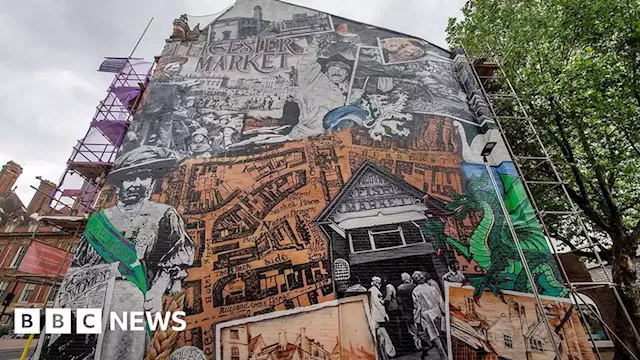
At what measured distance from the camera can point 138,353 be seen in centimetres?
611

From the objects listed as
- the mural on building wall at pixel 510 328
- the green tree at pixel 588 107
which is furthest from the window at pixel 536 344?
the green tree at pixel 588 107

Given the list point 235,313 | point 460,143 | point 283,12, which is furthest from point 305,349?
point 283,12

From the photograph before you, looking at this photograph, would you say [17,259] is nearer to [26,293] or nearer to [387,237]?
[26,293]

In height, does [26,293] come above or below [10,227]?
below

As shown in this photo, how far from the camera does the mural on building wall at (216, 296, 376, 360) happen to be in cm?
595

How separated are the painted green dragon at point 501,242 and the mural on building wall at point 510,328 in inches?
8.5

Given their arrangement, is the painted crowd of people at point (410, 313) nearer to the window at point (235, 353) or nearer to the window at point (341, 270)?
the window at point (341, 270)

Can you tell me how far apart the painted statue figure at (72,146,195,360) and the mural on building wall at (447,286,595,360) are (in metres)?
5.98

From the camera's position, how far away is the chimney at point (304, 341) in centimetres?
600

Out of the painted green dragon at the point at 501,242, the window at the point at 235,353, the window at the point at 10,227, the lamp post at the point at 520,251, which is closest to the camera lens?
the lamp post at the point at 520,251

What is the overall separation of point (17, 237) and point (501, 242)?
3259 cm

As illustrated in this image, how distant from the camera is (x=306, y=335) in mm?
6117

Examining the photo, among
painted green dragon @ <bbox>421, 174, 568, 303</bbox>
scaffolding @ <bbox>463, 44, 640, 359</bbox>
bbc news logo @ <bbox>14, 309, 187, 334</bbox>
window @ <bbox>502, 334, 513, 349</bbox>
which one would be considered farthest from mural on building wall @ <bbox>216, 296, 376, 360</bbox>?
scaffolding @ <bbox>463, 44, 640, 359</bbox>

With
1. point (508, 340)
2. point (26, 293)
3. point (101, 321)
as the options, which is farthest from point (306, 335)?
point (26, 293)
